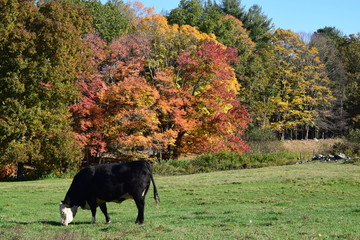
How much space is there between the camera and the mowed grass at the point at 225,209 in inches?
437

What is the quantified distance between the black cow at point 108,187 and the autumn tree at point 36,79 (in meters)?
19.1

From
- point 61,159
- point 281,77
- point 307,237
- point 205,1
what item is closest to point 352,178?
point 307,237

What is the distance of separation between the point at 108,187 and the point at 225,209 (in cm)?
517

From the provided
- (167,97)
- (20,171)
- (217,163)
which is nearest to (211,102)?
(167,97)

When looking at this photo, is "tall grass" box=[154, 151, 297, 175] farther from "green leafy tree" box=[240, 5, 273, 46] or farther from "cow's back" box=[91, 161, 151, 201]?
"green leafy tree" box=[240, 5, 273, 46]

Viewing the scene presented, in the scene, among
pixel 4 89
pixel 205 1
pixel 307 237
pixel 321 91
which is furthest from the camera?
pixel 205 1

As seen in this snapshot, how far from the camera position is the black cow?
13305 mm

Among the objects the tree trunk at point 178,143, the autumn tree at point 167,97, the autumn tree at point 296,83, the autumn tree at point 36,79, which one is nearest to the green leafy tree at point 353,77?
the autumn tree at point 296,83

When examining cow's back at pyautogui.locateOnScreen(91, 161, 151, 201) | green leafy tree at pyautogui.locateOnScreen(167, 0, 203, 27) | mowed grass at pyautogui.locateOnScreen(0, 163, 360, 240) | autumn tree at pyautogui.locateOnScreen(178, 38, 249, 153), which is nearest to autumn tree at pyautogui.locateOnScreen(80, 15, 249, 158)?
autumn tree at pyautogui.locateOnScreen(178, 38, 249, 153)

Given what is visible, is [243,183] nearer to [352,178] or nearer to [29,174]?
[352,178]

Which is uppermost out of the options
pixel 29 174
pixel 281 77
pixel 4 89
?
pixel 281 77

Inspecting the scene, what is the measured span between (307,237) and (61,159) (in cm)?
2720

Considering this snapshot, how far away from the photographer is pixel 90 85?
3719 centimetres

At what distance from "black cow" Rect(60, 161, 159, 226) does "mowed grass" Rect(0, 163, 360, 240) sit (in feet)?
1.69
